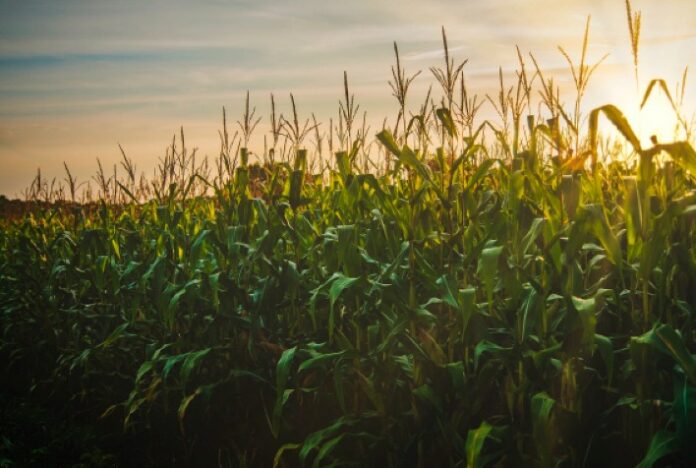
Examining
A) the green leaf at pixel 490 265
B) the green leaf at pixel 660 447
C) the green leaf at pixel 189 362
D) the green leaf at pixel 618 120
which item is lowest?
the green leaf at pixel 660 447

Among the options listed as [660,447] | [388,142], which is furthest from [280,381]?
[660,447]

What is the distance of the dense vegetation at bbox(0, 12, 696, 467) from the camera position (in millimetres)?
2236

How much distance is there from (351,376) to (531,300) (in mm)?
1052

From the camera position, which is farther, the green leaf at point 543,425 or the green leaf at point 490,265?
the green leaf at point 490,265

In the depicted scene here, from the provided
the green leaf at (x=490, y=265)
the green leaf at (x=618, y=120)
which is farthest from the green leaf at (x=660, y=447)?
the green leaf at (x=618, y=120)

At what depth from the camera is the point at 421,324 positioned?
2.84 meters

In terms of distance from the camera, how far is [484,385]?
254cm

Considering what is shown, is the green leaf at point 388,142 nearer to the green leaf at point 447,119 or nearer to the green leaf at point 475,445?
the green leaf at point 447,119

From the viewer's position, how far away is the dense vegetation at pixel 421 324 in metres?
2.24

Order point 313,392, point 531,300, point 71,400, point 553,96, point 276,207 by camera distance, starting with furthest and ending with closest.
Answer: point 71,400 < point 276,207 < point 313,392 < point 553,96 < point 531,300

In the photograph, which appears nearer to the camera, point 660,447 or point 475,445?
point 660,447

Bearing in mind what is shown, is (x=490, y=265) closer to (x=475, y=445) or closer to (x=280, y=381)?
(x=475, y=445)

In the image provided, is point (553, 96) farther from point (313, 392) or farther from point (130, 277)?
point (130, 277)

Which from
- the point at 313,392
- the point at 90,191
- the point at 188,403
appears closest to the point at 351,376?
the point at 313,392
